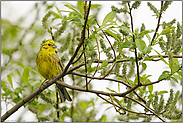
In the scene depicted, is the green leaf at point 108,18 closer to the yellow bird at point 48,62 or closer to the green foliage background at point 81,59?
the green foliage background at point 81,59

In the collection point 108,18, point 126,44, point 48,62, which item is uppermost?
point 108,18

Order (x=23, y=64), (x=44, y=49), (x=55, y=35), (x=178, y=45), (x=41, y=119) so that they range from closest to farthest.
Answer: (x=178, y=45) < (x=55, y=35) < (x=41, y=119) < (x=23, y=64) < (x=44, y=49)

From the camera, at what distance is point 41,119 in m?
2.65

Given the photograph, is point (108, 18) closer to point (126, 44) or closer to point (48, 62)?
point (126, 44)

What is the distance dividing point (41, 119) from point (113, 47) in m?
1.28

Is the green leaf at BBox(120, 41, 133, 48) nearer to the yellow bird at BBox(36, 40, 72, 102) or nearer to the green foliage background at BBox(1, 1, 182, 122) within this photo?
the green foliage background at BBox(1, 1, 182, 122)

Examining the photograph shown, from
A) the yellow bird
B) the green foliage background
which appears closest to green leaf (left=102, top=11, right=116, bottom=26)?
the green foliage background

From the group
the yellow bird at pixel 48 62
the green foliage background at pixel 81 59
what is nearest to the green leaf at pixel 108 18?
the green foliage background at pixel 81 59

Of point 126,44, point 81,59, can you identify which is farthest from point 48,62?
point 126,44

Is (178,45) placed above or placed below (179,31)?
below

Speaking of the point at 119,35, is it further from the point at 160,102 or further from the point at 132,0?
the point at 160,102

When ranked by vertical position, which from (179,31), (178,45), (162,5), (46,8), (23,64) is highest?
(46,8)

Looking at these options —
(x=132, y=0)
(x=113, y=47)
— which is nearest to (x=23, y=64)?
(x=113, y=47)

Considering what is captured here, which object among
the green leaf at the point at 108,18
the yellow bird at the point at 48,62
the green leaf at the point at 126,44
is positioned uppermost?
the green leaf at the point at 108,18
